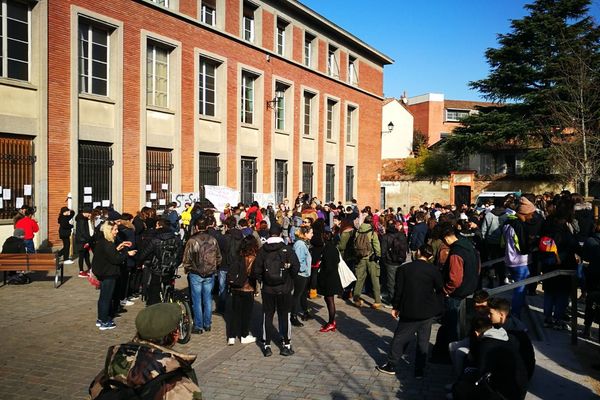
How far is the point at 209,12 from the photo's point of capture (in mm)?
22297

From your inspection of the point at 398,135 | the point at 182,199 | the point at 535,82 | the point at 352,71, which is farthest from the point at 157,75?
the point at 398,135

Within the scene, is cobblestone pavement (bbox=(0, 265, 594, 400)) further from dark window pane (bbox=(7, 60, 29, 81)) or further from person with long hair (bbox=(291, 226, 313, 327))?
dark window pane (bbox=(7, 60, 29, 81))

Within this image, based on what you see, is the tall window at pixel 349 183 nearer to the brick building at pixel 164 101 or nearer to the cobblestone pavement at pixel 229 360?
the brick building at pixel 164 101

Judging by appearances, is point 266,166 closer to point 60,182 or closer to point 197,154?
point 197,154

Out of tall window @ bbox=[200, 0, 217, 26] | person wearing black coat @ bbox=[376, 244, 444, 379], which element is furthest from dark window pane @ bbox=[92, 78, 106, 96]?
person wearing black coat @ bbox=[376, 244, 444, 379]

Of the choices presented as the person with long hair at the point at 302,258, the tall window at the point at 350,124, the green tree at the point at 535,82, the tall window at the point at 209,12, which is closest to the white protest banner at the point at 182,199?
the tall window at the point at 209,12

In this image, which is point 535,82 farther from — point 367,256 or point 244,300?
point 244,300

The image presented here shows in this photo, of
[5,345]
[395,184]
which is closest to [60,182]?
[5,345]

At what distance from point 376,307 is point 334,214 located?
822 centimetres

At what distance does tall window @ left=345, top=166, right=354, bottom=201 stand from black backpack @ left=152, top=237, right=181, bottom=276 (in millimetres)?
26207

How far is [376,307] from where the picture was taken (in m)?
10.6

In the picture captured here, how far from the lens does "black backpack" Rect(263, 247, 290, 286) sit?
7.36 metres

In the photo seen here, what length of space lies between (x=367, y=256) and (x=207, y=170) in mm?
12761

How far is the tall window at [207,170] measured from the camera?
2159 centimetres
